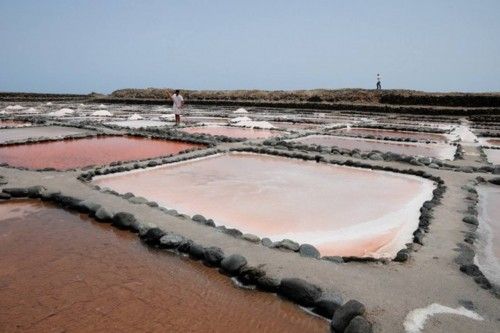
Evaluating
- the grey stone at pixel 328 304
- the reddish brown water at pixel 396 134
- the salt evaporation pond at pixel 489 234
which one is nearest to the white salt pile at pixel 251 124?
the reddish brown water at pixel 396 134

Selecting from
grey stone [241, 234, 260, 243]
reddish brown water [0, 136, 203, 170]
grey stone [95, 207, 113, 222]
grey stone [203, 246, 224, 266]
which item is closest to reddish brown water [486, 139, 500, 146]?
reddish brown water [0, 136, 203, 170]

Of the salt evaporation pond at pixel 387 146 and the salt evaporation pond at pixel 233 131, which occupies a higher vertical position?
the salt evaporation pond at pixel 233 131

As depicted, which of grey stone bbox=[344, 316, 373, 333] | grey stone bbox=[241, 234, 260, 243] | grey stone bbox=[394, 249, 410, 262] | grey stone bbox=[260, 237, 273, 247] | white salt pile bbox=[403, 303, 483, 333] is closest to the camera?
grey stone bbox=[344, 316, 373, 333]

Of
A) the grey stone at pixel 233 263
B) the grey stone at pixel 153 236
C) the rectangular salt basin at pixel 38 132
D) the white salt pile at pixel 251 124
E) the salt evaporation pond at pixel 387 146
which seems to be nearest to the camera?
the grey stone at pixel 233 263

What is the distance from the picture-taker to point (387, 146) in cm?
1225

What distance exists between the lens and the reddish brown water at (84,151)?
31.1 ft

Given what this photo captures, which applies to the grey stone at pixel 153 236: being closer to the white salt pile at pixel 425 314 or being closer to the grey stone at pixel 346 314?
the grey stone at pixel 346 314

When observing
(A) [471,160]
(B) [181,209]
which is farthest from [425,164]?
(B) [181,209]

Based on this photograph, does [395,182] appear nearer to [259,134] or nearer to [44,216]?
[44,216]

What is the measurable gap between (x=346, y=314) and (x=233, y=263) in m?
1.26

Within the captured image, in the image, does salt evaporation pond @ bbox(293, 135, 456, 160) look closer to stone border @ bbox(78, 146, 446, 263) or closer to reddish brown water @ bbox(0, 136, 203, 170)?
stone border @ bbox(78, 146, 446, 263)

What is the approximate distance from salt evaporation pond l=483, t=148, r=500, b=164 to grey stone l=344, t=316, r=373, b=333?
26.5 ft

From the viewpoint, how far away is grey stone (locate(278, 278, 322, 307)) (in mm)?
3379

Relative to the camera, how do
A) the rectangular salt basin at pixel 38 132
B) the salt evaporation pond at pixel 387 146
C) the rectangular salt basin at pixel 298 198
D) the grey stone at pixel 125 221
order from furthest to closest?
1. the rectangular salt basin at pixel 38 132
2. the salt evaporation pond at pixel 387 146
3. the grey stone at pixel 125 221
4. the rectangular salt basin at pixel 298 198
